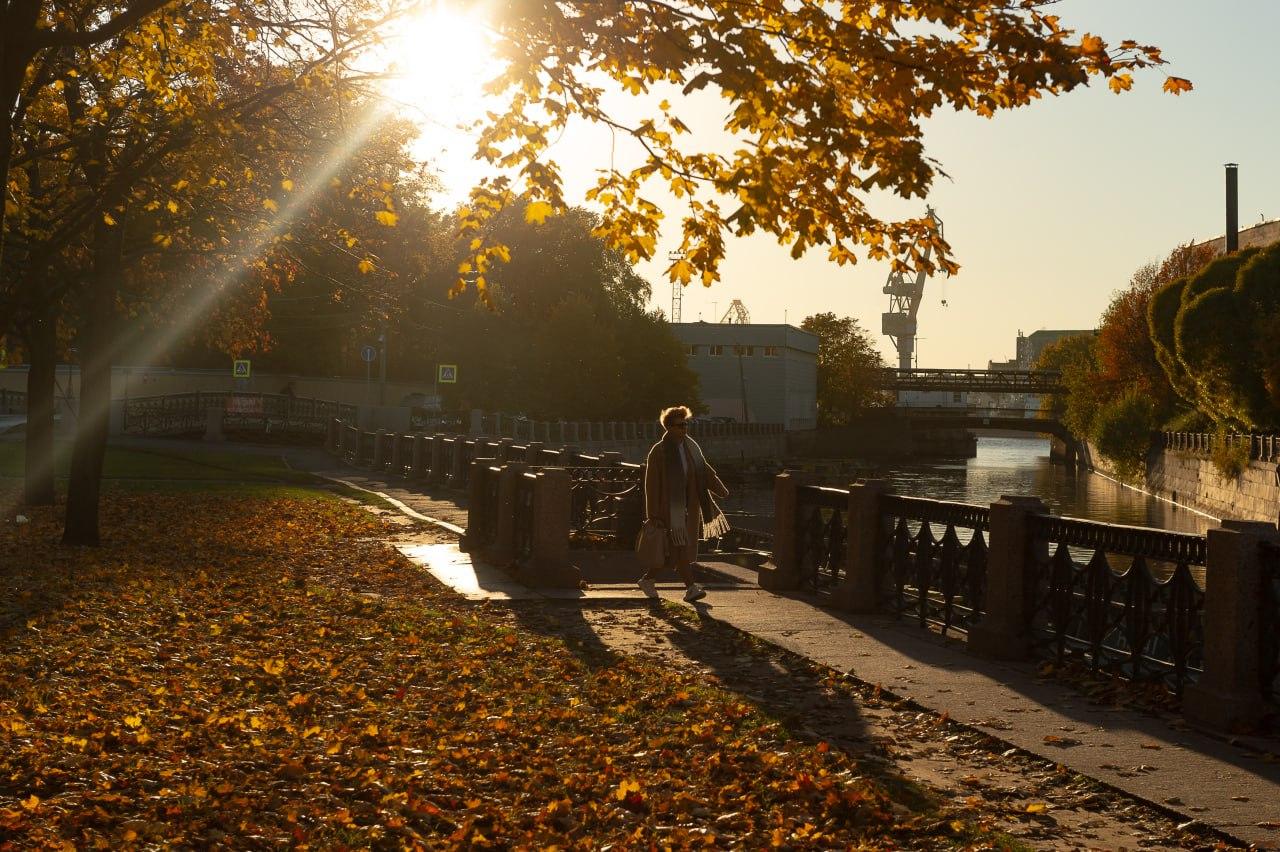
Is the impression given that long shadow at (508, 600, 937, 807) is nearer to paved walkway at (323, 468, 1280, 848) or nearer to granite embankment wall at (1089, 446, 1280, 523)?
paved walkway at (323, 468, 1280, 848)

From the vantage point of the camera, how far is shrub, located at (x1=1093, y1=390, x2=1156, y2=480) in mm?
68062

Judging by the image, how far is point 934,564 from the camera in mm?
11781

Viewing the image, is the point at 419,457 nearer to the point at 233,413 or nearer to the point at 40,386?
the point at 40,386

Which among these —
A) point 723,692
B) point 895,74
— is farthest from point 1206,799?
point 895,74

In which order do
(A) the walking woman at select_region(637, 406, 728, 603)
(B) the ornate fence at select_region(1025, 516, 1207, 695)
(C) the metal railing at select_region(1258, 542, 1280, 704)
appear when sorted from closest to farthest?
(C) the metal railing at select_region(1258, 542, 1280, 704), (B) the ornate fence at select_region(1025, 516, 1207, 695), (A) the walking woman at select_region(637, 406, 728, 603)

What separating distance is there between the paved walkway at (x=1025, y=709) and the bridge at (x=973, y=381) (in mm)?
118029

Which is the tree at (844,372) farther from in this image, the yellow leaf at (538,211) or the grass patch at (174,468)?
the yellow leaf at (538,211)

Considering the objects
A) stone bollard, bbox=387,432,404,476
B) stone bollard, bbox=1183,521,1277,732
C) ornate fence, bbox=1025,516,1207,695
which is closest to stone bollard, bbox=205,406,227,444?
stone bollard, bbox=387,432,404,476

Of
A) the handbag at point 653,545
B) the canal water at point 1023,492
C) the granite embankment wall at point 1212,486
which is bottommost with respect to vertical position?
the canal water at point 1023,492

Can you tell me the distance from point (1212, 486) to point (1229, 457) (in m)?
3.49

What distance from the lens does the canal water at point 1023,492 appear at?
52.7 meters

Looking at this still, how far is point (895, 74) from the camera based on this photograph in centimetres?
789

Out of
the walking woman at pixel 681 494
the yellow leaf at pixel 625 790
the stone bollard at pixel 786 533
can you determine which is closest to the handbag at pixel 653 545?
the walking woman at pixel 681 494

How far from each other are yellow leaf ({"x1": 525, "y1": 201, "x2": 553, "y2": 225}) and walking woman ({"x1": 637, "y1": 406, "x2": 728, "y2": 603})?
4.20 m
